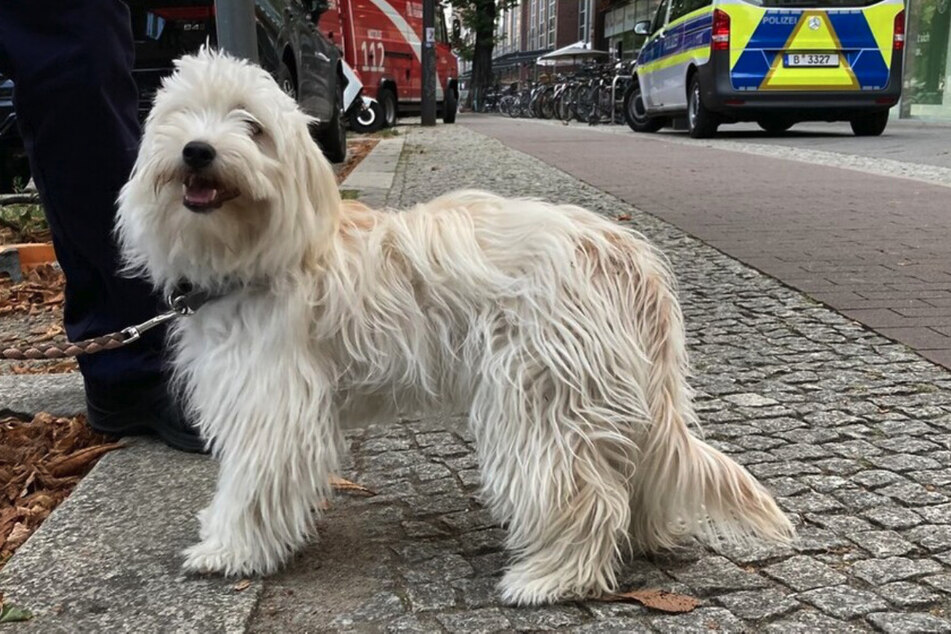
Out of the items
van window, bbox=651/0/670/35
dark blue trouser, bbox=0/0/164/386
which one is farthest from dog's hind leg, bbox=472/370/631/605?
van window, bbox=651/0/670/35

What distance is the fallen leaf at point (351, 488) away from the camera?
2.76 meters

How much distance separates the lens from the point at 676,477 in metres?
2.12

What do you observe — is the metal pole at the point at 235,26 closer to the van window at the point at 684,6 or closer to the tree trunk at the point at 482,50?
the van window at the point at 684,6

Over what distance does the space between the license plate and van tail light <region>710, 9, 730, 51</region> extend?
977mm

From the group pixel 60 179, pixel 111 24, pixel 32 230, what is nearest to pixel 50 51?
pixel 111 24

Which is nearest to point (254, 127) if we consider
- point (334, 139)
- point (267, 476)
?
point (267, 476)

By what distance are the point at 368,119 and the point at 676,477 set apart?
18014 mm

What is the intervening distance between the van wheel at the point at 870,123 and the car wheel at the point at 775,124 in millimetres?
1286

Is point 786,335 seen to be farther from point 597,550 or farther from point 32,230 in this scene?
point 32,230

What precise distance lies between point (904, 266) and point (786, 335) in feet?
5.37

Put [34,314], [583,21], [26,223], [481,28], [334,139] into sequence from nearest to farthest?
[34,314] < [26,223] < [334,139] < [481,28] < [583,21]

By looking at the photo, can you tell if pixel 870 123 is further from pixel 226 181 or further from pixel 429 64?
pixel 226 181

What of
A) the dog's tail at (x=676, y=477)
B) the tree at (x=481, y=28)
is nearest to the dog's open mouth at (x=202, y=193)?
the dog's tail at (x=676, y=477)

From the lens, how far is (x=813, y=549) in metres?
2.32
